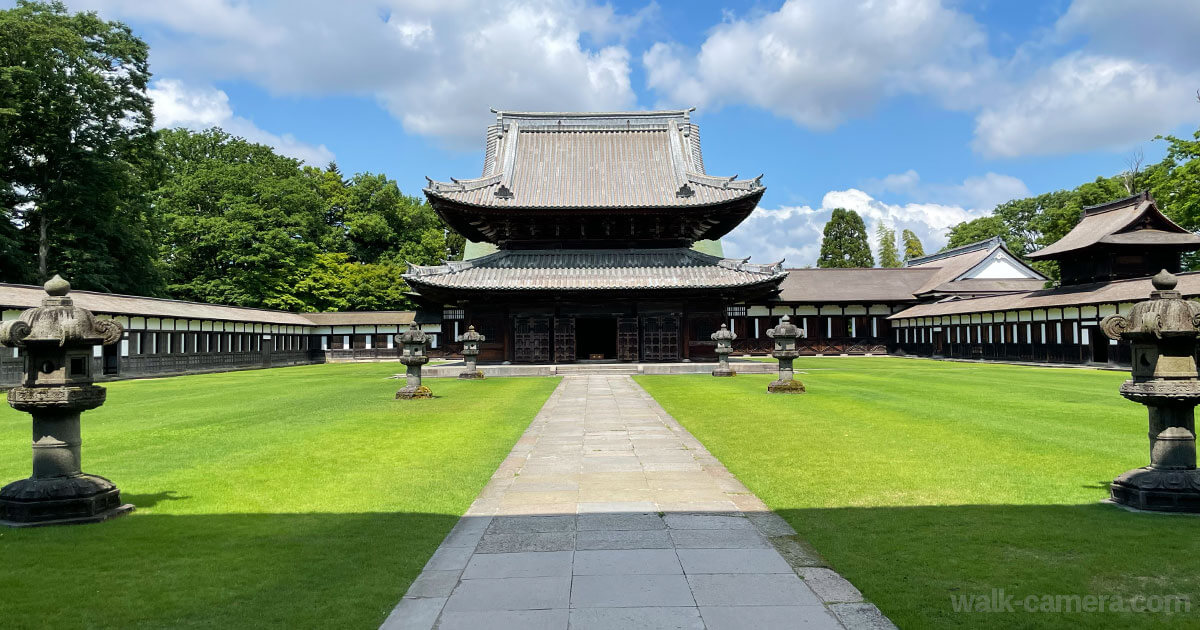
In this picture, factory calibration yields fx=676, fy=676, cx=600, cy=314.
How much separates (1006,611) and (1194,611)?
116 cm

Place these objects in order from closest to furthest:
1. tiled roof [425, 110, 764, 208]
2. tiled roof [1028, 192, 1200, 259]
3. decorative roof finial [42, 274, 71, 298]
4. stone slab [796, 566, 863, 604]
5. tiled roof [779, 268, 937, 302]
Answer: stone slab [796, 566, 863, 604]
decorative roof finial [42, 274, 71, 298]
tiled roof [425, 110, 764, 208]
tiled roof [1028, 192, 1200, 259]
tiled roof [779, 268, 937, 302]

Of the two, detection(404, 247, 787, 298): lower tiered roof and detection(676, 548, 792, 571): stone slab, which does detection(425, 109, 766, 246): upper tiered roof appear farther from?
detection(676, 548, 792, 571): stone slab

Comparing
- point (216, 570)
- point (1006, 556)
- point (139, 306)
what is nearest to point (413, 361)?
point (216, 570)

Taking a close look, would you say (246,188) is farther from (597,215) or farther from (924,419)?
(924,419)

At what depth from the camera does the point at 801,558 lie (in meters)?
5.32

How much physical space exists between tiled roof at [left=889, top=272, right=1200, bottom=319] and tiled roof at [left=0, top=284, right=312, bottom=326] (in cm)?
4064

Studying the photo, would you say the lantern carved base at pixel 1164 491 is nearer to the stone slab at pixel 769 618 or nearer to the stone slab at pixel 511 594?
the stone slab at pixel 769 618

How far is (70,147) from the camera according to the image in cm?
3853

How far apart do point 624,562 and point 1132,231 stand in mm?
41848

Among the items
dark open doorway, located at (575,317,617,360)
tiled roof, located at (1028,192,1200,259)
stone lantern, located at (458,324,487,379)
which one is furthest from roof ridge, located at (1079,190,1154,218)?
stone lantern, located at (458,324,487,379)

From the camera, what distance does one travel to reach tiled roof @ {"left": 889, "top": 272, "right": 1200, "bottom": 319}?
29.0 metres

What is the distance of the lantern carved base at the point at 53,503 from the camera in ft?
21.9

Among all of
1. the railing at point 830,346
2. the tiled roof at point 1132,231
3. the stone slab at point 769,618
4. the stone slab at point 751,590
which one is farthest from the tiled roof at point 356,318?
the stone slab at point 769,618

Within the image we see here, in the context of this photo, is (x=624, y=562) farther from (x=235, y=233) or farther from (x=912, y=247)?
(x=912, y=247)
